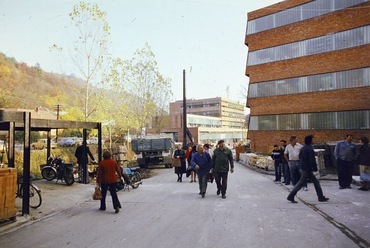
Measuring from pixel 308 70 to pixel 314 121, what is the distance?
522 cm

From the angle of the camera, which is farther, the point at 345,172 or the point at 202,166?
the point at 345,172

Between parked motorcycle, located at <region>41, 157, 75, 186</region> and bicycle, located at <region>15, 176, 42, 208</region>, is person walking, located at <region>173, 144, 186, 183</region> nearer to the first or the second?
parked motorcycle, located at <region>41, 157, 75, 186</region>

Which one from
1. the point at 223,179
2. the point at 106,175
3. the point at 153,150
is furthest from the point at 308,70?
the point at 106,175

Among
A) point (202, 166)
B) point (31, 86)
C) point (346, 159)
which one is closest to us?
point (202, 166)

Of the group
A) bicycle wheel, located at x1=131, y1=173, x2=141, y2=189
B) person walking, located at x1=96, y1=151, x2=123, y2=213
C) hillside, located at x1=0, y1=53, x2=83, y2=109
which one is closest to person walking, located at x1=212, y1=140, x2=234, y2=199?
person walking, located at x1=96, y1=151, x2=123, y2=213

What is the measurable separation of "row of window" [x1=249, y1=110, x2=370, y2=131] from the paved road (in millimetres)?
20334

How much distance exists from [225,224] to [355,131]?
24.8 metres

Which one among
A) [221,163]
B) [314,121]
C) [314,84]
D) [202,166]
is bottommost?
[202,166]

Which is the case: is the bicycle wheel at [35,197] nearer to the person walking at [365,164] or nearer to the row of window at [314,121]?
the person walking at [365,164]

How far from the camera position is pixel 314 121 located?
1160 inches

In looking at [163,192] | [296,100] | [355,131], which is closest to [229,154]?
[163,192]

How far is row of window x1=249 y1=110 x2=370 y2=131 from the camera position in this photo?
26442 millimetres

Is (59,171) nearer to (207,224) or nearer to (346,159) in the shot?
(207,224)

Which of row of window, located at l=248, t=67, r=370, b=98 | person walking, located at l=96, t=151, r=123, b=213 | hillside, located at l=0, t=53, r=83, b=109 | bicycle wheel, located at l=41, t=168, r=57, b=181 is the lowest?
bicycle wheel, located at l=41, t=168, r=57, b=181
